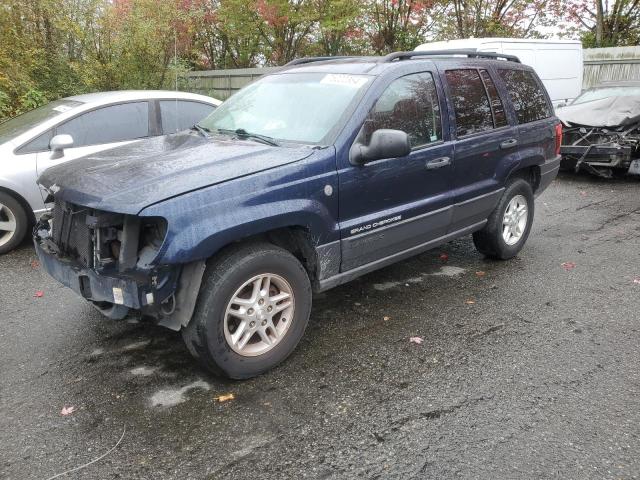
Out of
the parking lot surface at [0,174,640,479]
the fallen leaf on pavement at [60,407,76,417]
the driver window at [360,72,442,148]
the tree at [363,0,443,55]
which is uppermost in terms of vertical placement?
the tree at [363,0,443,55]

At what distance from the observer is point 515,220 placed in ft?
17.8

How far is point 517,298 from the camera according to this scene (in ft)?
15.0

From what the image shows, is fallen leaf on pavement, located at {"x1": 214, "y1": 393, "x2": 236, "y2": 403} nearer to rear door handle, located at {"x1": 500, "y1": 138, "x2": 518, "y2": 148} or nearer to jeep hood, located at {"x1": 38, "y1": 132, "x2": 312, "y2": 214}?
jeep hood, located at {"x1": 38, "y1": 132, "x2": 312, "y2": 214}

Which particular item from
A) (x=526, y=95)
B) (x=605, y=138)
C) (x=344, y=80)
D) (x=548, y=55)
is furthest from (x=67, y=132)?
(x=548, y=55)

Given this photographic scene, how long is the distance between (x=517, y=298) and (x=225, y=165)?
2803 mm

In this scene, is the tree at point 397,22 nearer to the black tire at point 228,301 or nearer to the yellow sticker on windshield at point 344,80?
the yellow sticker on windshield at point 344,80

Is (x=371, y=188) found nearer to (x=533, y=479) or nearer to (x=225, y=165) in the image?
(x=225, y=165)

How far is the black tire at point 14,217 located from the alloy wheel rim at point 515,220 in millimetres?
4901

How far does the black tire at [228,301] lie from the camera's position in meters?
3.04

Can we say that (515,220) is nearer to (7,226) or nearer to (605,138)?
(605,138)

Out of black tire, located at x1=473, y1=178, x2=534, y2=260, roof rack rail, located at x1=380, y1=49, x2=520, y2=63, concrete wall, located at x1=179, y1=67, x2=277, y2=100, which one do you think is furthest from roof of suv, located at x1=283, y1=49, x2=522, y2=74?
concrete wall, located at x1=179, y1=67, x2=277, y2=100

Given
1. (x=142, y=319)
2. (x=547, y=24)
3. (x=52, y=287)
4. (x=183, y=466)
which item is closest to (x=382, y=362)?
(x=183, y=466)

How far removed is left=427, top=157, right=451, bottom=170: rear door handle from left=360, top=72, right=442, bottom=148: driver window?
151 mm

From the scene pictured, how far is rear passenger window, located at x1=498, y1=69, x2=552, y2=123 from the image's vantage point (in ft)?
16.7
